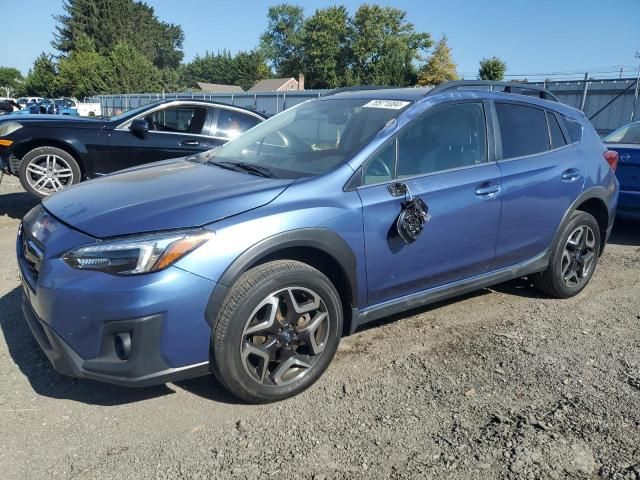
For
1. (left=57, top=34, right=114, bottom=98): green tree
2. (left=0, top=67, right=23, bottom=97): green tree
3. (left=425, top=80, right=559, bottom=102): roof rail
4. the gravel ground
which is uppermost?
(left=0, top=67, right=23, bottom=97): green tree

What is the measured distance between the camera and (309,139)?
378cm

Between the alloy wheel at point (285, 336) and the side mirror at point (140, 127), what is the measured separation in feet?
16.6

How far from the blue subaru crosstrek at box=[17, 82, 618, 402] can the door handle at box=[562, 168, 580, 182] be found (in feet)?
0.05

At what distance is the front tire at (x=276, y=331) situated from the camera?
2736mm

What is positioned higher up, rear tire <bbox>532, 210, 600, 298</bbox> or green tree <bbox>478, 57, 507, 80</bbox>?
green tree <bbox>478, 57, 507, 80</bbox>

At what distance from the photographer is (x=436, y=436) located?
2.74m

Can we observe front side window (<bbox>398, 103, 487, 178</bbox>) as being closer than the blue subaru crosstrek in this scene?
No

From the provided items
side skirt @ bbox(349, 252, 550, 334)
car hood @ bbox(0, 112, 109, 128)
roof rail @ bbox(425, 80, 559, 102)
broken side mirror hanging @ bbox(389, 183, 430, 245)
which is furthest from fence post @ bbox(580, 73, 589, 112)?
broken side mirror hanging @ bbox(389, 183, 430, 245)

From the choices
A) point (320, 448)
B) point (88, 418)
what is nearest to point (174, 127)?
point (88, 418)

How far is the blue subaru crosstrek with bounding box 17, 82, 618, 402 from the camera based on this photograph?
102 inches

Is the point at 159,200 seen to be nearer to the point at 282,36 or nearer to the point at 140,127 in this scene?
the point at 140,127

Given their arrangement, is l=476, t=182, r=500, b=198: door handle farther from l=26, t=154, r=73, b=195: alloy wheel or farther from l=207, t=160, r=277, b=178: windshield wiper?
l=26, t=154, r=73, b=195: alloy wheel

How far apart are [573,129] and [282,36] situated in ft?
387

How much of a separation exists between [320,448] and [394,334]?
1.43 m
